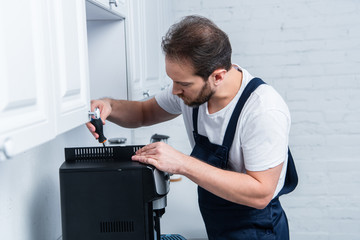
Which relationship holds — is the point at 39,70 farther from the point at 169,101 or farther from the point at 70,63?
the point at 169,101

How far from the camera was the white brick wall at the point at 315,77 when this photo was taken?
7.69 feet

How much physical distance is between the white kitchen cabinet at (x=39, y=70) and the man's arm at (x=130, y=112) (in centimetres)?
38

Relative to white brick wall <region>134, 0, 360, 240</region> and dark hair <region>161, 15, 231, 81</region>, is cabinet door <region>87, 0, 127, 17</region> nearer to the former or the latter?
dark hair <region>161, 15, 231, 81</region>

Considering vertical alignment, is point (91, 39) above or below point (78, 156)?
above

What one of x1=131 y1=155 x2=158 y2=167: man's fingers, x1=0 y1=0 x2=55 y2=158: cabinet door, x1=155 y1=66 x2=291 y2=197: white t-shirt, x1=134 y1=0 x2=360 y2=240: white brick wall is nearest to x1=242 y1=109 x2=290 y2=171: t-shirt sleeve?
x1=155 y1=66 x2=291 y2=197: white t-shirt

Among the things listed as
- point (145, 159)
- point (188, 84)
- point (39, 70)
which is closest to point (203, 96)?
point (188, 84)

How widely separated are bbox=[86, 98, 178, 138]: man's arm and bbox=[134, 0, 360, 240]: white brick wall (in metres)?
1.03

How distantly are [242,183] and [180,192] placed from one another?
0.96 metres

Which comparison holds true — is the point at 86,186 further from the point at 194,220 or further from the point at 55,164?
the point at 194,220

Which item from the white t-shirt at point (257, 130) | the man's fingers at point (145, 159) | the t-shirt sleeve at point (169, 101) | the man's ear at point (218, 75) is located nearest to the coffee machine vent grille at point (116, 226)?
the man's fingers at point (145, 159)

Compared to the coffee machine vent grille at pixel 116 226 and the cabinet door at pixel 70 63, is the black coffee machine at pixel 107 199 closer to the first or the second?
the coffee machine vent grille at pixel 116 226

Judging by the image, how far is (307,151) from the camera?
244 centimetres

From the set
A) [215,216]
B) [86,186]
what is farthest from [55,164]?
[215,216]

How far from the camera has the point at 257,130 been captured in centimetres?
108
